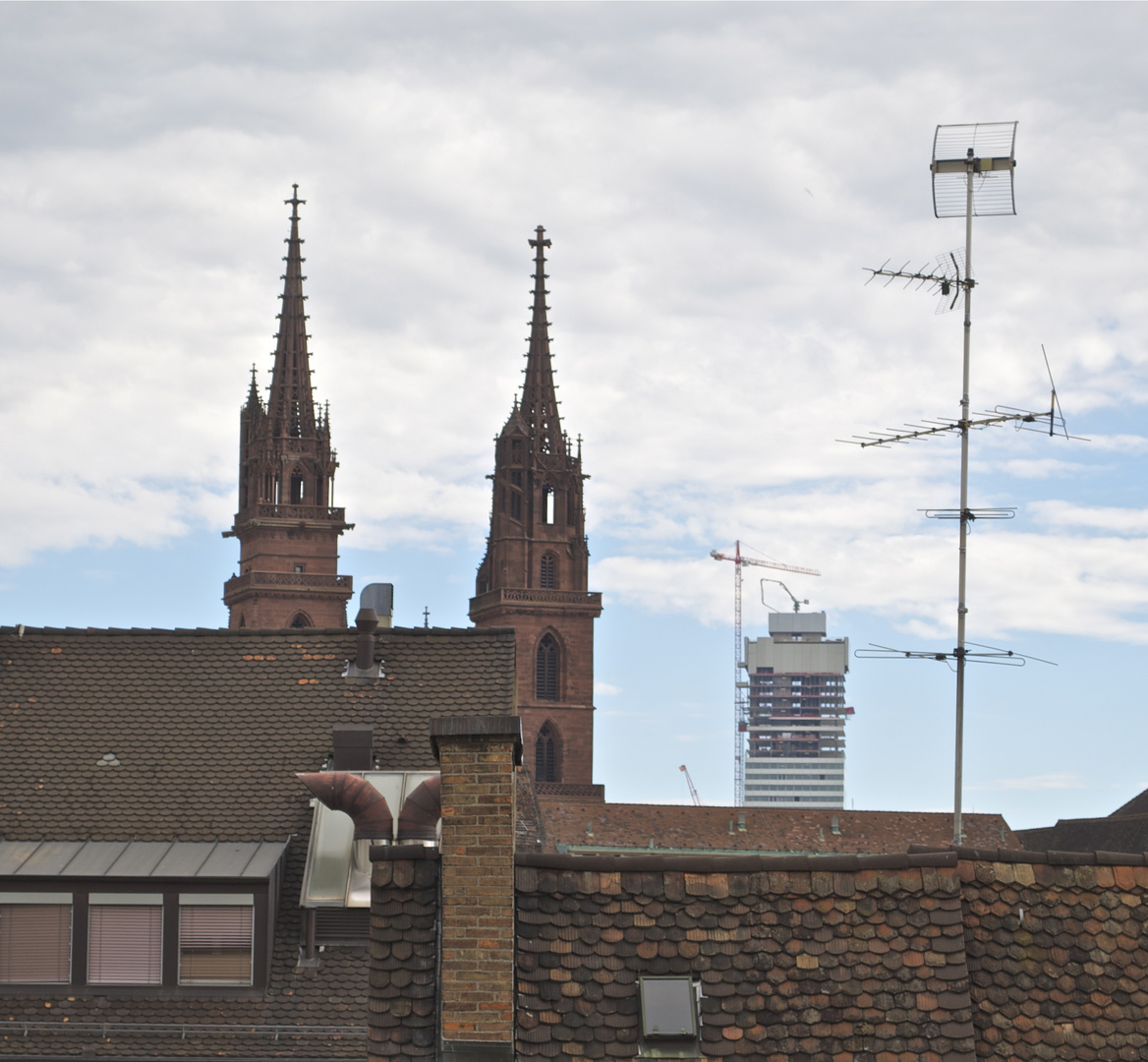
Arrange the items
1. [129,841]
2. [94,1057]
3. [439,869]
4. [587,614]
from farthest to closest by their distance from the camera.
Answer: [587,614] → [129,841] → [94,1057] → [439,869]

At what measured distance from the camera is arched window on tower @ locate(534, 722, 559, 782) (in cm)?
12238

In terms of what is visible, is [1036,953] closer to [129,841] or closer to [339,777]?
[339,777]

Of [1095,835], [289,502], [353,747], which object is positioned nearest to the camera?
[353,747]

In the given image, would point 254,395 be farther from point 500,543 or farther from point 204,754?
point 204,754

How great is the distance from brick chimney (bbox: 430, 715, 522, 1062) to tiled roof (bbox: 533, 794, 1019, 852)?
82659 mm

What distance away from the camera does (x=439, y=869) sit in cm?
1457

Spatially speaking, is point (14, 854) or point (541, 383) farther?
point (541, 383)

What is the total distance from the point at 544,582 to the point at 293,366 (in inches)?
871

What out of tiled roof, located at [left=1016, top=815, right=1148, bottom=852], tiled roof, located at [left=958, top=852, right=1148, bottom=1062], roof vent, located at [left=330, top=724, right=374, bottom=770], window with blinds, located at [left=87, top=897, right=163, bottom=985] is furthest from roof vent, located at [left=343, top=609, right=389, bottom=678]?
tiled roof, located at [left=1016, top=815, right=1148, bottom=852]

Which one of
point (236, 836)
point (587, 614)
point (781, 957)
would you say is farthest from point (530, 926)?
point (587, 614)

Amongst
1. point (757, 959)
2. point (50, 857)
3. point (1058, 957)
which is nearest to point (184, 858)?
point (50, 857)

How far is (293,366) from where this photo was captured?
4924 inches

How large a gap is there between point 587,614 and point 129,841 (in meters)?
101

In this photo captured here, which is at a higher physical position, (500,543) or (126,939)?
(500,543)
